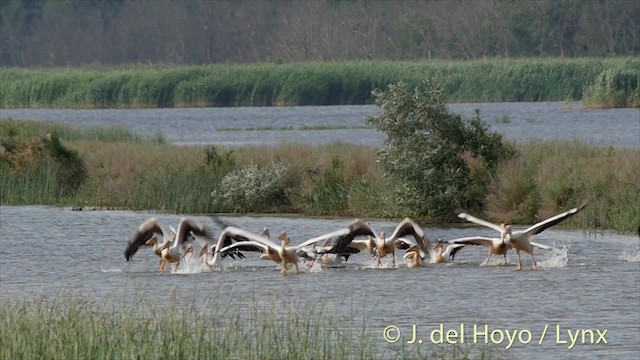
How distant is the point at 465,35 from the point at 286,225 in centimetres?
5724

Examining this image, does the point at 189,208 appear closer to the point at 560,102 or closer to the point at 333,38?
the point at 560,102

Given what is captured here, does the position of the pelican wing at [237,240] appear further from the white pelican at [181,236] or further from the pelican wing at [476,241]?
the pelican wing at [476,241]

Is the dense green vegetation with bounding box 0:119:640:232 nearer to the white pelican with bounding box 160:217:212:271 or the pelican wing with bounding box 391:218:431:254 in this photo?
the pelican wing with bounding box 391:218:431:254

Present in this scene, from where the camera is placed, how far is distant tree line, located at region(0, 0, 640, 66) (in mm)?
77000

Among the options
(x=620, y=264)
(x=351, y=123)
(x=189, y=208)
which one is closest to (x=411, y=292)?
(x=620, y=264)

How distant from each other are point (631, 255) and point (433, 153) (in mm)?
4441

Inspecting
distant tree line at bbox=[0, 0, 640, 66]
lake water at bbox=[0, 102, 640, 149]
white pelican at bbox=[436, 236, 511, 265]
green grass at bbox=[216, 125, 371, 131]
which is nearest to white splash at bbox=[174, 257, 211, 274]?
white pelican at bbox=[436, 236, 511, 265]

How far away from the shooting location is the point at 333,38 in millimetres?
87188

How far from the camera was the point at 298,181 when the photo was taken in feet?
81.1

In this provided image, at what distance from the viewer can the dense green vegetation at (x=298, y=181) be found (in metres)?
21.4

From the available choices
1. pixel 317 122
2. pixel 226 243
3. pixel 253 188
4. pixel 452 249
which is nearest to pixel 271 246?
pixel 226 243

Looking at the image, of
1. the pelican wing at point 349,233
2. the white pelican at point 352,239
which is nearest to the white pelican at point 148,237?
the white pelican at point 352,239

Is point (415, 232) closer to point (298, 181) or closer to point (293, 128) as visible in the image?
point (298, 181)

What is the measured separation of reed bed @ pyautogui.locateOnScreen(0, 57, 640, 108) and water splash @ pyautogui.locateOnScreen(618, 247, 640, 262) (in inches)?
1489
